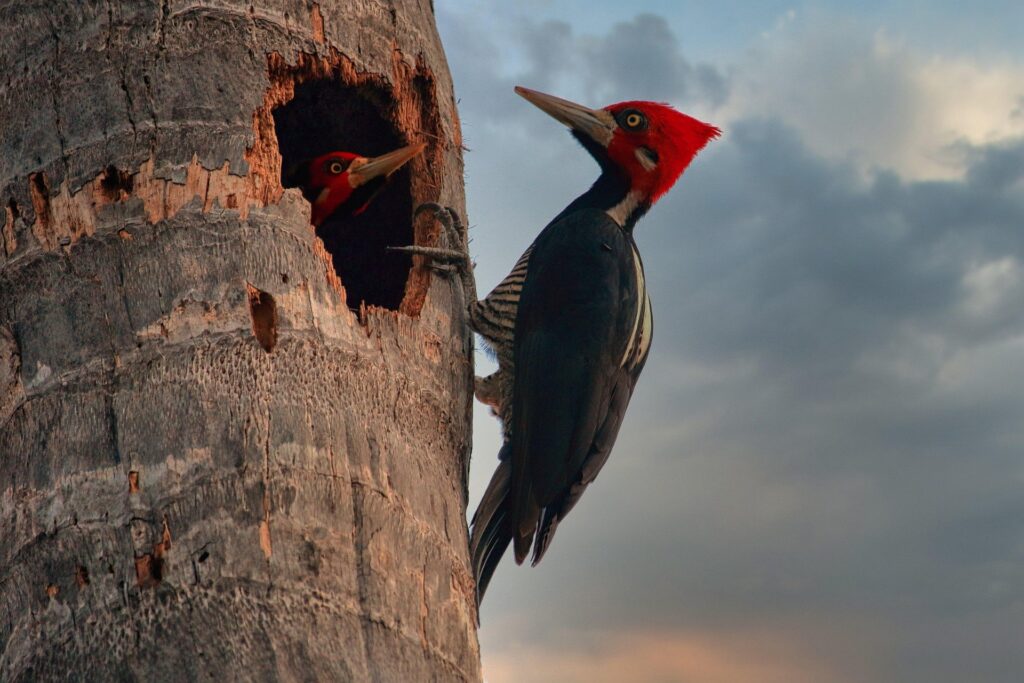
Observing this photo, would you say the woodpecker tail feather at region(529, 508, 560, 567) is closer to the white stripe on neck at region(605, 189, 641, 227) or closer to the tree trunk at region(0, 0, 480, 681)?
the tree trunk at region(0, 0, 480, 681)

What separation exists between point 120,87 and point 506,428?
1.94 m

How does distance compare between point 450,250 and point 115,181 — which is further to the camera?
point 450,250

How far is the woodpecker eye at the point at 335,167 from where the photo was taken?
4680mm

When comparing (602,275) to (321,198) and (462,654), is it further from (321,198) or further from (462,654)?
(462,654)

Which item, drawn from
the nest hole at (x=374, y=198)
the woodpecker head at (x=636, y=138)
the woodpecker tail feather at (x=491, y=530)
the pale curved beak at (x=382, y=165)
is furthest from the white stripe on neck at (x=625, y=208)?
the woodpecker tail feather at (x=491, y=530)

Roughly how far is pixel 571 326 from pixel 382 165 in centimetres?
85

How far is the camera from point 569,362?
14.1 feet

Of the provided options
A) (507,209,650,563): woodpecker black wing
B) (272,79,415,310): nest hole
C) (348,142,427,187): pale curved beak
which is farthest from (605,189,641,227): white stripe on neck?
(348,142,427,187): pale curved beak

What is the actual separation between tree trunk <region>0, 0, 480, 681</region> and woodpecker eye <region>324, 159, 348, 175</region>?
3.30 feet

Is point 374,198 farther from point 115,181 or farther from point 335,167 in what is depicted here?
point 115,181

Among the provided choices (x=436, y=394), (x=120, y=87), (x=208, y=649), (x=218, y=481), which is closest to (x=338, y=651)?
(x=208, y=649)

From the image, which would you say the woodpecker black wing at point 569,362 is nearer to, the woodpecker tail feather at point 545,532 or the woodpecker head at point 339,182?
the woodpecker tail feather at point 545,532

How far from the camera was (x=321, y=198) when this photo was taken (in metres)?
4.82

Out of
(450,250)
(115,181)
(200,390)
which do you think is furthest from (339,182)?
(200,390)
